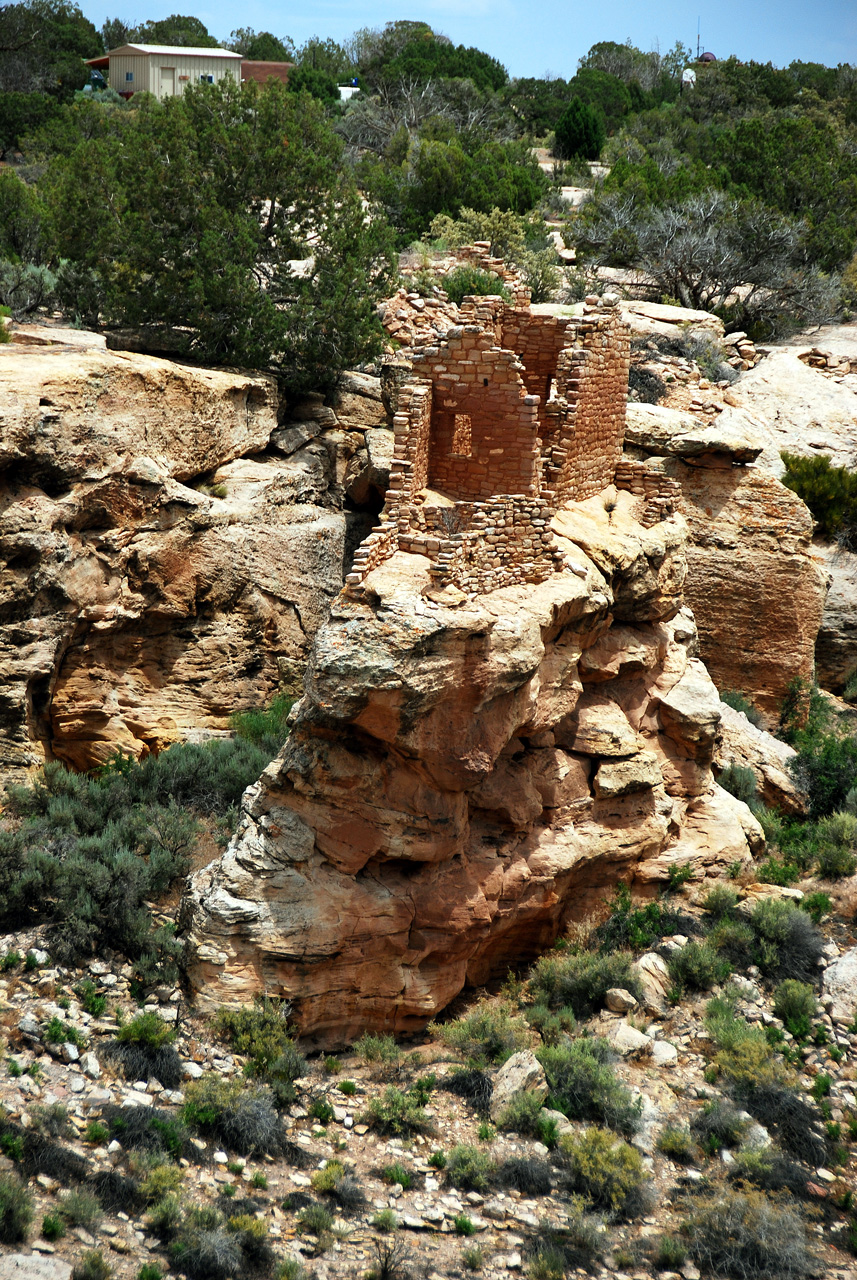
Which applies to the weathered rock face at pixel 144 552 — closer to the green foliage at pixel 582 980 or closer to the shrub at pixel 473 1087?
the green foliage at pixel 582 980

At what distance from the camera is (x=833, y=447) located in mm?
19422

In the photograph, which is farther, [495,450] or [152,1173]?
[495,450]

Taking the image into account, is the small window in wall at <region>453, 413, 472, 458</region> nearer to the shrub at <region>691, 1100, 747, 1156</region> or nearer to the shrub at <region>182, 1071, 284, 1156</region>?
the shrub at <region>182, 1071, 284, 1156</region>

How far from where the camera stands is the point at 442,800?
10.1 meters

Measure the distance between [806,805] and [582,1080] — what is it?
20.9 ft

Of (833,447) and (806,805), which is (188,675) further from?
(833,447)

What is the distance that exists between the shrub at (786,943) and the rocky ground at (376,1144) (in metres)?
0.31

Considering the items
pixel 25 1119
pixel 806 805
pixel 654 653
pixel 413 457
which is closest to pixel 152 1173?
pixel 25 1119

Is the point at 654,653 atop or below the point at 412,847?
atop

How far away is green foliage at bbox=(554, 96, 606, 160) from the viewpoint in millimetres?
42750

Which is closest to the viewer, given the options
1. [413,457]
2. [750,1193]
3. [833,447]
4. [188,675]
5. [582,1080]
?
[750,1193]

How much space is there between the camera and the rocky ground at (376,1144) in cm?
805

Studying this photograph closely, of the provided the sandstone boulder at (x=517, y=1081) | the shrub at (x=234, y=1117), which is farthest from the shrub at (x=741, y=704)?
the shrub at (x=234, y=1117)

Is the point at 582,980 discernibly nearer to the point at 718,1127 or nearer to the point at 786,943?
the point at 718,1127
